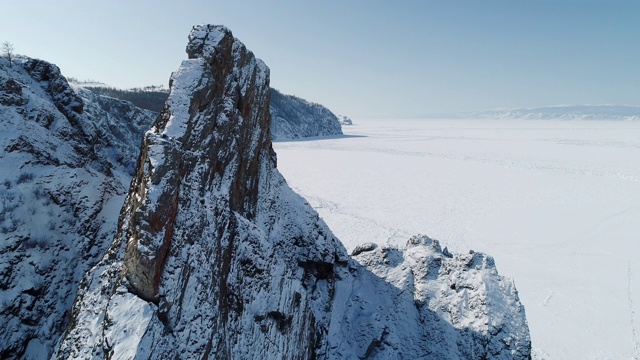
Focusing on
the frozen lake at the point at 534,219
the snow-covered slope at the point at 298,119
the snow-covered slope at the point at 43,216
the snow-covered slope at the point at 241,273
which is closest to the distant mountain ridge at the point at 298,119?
the snow-covered slope at the point at 298,119

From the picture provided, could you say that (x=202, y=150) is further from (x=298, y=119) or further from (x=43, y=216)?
(x=298, y=119)

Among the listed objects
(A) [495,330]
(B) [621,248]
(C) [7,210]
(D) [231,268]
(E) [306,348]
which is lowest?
(B) [621,248]

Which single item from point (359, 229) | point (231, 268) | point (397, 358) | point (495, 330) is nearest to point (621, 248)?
point (359, 229)

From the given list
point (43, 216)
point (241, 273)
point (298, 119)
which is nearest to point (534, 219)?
point (241, 273)

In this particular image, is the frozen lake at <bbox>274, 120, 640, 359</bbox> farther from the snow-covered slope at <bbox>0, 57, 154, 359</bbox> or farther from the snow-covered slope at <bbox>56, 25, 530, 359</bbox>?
the snow-covered slope at <bbox>0, 57, 154, 359</bbox>

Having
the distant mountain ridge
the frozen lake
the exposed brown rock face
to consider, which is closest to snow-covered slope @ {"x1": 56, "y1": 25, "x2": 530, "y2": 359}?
the exposed brown rock face

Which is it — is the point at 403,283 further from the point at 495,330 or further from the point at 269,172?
the point at 269,172
